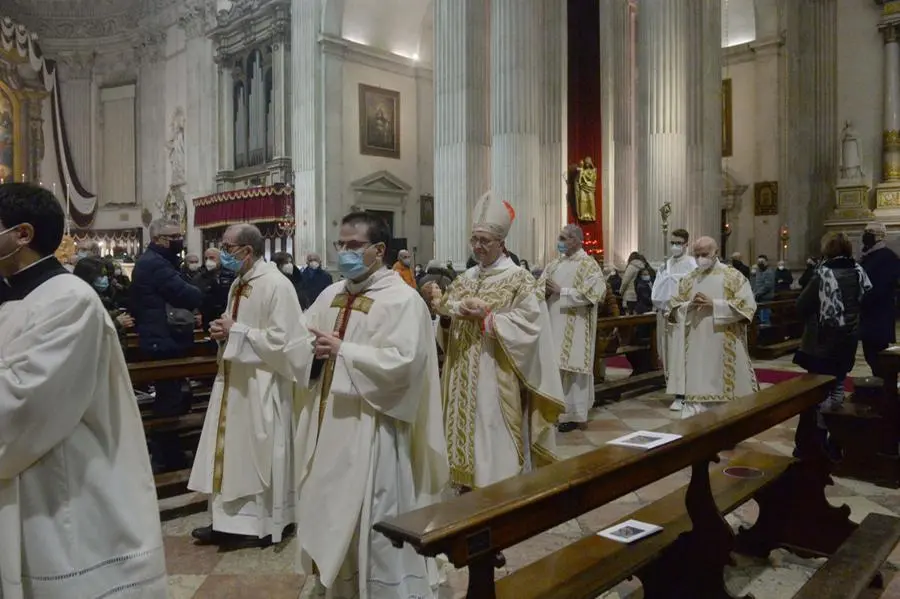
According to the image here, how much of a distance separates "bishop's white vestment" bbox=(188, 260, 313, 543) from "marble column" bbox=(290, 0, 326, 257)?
44.4 feet

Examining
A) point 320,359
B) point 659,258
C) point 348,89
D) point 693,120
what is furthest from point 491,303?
point 348,89

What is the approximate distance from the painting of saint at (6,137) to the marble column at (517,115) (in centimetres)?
1979

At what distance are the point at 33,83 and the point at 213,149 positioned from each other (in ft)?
27.2

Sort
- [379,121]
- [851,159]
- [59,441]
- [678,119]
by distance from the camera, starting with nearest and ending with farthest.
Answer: [59,441], [678,119], [851,159], [379,121]

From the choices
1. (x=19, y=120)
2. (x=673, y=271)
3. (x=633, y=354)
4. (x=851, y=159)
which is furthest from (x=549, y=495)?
(x=19, y=120)

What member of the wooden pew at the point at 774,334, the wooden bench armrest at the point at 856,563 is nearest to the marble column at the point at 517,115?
the wooden pew at the point at 774,334

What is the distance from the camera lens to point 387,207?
62.6 feet

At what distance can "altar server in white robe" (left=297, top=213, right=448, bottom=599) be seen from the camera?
2.90 meters

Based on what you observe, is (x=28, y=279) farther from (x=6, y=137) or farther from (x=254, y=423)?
(x=6, y=137)

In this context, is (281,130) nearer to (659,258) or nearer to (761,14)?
(659,258)

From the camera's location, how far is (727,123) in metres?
20.0

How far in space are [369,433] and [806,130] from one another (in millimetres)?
19493

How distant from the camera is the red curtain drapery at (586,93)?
48.4 ft

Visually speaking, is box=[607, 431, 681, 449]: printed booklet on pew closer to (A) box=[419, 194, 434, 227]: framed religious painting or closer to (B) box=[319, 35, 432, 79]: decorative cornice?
(B) box=[319, 35, 432, 79]: decorative cornice
